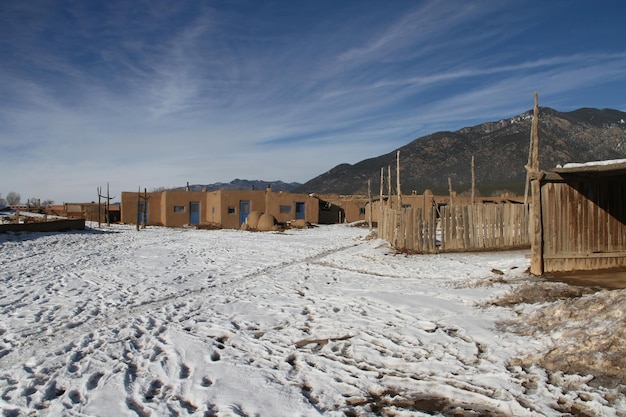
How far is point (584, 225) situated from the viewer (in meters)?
10.5

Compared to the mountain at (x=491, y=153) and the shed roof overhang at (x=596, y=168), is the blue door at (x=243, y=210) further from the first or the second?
the mountain at (x=491, y=153)

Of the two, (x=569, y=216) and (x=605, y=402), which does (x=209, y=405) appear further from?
(x=569, y=216)

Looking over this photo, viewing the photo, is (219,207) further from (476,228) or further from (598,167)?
(598,167)

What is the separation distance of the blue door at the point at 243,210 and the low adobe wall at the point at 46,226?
12.4 m

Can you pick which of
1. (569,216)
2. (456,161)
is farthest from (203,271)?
(456,161)

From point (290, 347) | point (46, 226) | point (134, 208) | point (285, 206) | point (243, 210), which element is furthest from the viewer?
point (134, 208)

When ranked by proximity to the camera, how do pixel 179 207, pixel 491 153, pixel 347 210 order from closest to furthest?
pixel 179 207 < pixel 347 210 < pixel 491 153

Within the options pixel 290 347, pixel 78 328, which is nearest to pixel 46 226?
pixel 78 328

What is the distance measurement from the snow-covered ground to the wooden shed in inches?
34.9

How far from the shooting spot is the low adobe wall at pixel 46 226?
2334 cm

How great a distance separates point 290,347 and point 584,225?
26.1ft

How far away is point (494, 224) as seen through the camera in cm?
1466

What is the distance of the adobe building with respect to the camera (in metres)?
38.2

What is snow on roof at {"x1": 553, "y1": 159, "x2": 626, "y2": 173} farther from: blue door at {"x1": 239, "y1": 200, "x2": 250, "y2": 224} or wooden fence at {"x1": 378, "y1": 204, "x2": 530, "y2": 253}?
blue door at {"x1": 239, "y1": 200, "x2": 250, "y2": 224}
